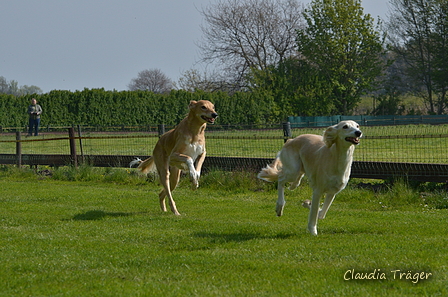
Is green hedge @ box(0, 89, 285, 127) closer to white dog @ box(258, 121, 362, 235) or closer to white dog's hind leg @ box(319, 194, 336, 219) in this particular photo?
white dog @ box(258, 121, 362, 235)

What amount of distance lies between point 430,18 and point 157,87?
73.8 m

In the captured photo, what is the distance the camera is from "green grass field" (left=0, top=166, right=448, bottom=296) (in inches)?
188

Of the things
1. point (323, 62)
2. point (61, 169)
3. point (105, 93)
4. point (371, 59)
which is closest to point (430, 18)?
point (371, 59)

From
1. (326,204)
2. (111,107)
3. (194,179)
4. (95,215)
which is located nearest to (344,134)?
(326,204)

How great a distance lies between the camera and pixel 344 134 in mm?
6488

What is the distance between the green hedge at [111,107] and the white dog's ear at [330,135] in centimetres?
3173

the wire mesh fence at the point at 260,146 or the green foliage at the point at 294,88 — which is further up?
the green foliage at the point at 294,88

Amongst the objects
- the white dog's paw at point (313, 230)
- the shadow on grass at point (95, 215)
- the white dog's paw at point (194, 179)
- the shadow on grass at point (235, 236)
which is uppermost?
the white dog's paw at point (194, 179)

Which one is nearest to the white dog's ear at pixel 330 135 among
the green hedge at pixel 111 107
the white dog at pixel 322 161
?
the white dog at pixel 322 161

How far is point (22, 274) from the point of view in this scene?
532cm

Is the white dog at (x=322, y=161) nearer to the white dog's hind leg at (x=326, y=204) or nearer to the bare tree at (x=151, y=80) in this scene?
the white dog's hind leg at (x=326, y=204)

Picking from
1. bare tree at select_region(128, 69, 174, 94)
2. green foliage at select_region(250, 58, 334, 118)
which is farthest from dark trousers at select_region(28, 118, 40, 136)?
bare tree at select_region(128, 69, 174, 94)

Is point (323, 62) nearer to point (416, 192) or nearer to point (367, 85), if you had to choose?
point (367, 85)

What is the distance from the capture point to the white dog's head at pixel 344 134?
6.37 meters
